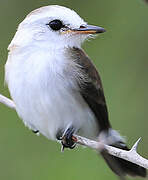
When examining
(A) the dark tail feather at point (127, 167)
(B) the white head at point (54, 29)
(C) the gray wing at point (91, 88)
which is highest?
(B) the white head at point (54, 29)

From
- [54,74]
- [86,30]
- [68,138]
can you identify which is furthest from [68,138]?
[86,30]

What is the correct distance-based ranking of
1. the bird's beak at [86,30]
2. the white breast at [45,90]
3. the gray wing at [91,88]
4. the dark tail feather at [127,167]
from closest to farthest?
the white breast at [45,90] < the bird's beak at [86,30] < the gray wing at [91,88] < the dark tail feather at [127,167]

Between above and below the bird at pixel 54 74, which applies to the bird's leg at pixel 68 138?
below

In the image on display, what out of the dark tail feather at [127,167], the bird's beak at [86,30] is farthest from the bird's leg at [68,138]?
the bird's beak at [86,30]

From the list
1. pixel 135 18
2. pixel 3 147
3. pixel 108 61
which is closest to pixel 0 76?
pixel 3 147

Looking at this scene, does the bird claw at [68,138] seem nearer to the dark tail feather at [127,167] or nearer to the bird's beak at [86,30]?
the dark tail feather at [127,167]

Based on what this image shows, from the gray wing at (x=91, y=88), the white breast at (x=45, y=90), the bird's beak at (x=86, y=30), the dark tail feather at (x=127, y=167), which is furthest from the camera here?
the dark tail feather at (x=127, y=167)

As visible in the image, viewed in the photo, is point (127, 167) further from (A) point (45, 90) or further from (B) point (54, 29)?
(B) point (54, 29)

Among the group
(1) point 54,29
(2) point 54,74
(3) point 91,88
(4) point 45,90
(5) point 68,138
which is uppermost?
(1) point 54,29
